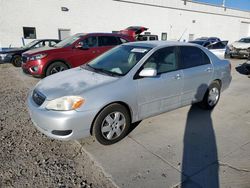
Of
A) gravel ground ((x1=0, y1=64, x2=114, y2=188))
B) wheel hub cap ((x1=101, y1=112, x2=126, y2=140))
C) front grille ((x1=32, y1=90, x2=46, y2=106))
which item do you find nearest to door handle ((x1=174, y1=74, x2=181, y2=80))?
wheel hub cap ((x1=101, y1=112, x2=126, y2=140))

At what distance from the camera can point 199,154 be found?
3.09 m

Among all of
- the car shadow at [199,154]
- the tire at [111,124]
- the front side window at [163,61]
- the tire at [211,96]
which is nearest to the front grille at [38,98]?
the tire at [111,124]

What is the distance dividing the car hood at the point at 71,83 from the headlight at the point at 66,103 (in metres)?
0.07

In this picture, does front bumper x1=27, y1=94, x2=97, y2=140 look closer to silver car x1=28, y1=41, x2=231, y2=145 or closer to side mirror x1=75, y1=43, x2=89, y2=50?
silver car x1=28, y1=41, x2=231, y2=145

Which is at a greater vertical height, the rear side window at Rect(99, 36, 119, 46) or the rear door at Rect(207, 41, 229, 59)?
the rear side window at Rect(99, 36, 119, 46)

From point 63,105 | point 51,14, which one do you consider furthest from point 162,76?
point 51,14

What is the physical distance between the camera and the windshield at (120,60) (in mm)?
3537

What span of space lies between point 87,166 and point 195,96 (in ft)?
8.72

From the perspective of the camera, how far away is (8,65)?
10992 millimetres

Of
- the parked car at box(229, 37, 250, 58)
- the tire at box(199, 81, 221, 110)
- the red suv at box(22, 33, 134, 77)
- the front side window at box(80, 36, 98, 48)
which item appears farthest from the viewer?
the parked car at box(229, 37, 250, 58)

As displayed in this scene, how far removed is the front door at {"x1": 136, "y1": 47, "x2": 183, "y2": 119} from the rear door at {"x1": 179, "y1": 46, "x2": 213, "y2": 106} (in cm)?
17

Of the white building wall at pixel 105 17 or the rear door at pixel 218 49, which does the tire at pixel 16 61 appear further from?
the rear door at pixel 218 49

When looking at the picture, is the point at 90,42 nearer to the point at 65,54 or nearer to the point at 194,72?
the point at 65,54

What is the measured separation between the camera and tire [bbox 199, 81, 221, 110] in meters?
4.68
